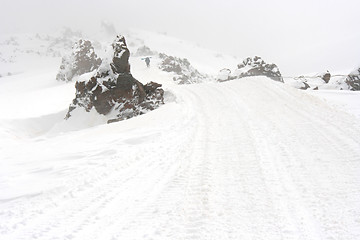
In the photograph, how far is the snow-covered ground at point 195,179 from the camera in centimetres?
385

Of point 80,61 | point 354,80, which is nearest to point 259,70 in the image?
point 354,80

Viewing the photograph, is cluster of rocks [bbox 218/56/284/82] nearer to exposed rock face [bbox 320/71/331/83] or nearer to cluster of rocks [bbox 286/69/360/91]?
cluster of rocks [bbox 286/69/360/91]

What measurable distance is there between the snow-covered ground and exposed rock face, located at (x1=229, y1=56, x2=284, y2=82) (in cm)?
2179

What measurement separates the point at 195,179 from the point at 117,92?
30.3 feet

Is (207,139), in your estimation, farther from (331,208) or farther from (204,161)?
(331,208)

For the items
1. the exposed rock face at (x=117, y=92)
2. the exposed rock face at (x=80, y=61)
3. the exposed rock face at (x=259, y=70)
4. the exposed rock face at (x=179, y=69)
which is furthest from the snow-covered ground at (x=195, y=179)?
the exposed rock face at (x=80, y=61)

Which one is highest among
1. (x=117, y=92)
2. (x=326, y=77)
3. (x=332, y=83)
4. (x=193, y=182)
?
(x=326, y=77)

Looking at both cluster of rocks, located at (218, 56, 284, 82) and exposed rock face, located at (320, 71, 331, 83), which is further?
exposed rock face, located at (320, 71, 331, 83)

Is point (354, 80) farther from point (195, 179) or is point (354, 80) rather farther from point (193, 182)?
point (193, 182)

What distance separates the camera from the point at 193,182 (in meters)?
5.20

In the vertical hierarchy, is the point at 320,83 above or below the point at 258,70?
below

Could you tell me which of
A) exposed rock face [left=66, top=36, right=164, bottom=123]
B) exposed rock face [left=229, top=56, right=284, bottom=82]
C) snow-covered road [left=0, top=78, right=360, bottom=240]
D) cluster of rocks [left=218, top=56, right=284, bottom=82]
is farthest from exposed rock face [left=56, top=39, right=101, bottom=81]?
snow-covered road [left=0, top=78, right=360, bottom=240]

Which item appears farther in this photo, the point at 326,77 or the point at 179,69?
the point at 179,69

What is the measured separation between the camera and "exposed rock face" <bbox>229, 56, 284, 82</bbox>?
31.1 meters
